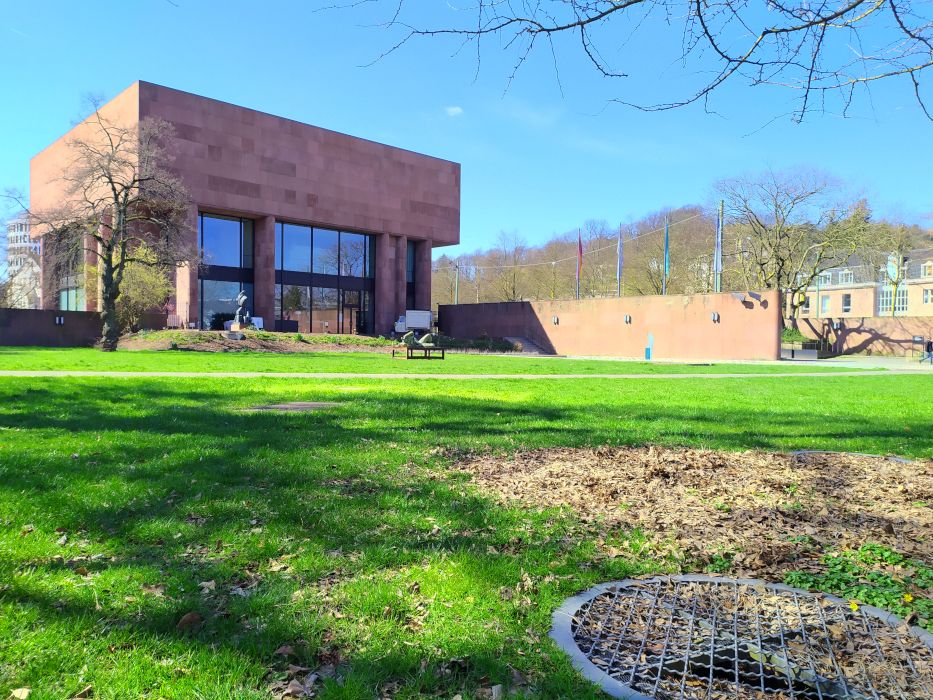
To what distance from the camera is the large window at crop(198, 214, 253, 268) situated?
134ft

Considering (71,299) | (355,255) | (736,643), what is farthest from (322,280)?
(736,643)

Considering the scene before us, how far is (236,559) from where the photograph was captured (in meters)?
3.35

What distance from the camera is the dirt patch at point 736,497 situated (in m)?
3.70

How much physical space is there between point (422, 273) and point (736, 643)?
1919 inches

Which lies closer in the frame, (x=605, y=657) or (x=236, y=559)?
(x=605, y=657)

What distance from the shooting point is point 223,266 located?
136ft

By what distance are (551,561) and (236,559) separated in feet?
5.54

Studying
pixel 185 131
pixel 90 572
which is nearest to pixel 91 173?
pixel 185 131

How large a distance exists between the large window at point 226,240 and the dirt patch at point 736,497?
128 ft

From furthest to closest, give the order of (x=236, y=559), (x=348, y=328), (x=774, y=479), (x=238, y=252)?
(x=348, y=328), (x=238, y=252), (x=774, y=479), (x=236, y=559)

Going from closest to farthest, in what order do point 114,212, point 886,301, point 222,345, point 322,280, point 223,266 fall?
point 114,212 → point 222,345 → point 223,266 → point 322,280 → point 886,301

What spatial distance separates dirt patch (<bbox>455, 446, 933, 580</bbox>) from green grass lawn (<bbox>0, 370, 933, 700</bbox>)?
366mm

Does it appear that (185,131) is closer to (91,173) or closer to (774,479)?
(91,173)

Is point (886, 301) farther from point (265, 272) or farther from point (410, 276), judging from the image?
point (265, 272)
